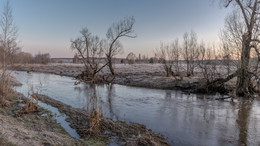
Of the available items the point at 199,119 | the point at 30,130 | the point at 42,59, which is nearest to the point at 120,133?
the point at 30,130

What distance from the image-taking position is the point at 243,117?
26.5 ft

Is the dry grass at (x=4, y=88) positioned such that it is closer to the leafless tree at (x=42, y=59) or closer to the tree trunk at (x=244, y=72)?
the tree trunk at (x=244, y=72)

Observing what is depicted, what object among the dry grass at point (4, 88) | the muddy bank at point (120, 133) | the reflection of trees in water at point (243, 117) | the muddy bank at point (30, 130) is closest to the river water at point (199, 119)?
the reflection of trees in water at point (243, 117)

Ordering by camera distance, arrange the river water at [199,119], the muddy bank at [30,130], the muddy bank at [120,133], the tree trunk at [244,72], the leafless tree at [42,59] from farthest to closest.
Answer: the leafless tree at [42,59]
the tree trunk at [244,72]
the river water at [199,119]
the muddy bank at [120,133]
the muddy bank at [30,130]

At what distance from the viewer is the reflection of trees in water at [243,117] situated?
599cm

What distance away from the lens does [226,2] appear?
1316 centimetres

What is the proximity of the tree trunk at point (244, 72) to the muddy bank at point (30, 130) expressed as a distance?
11.1m

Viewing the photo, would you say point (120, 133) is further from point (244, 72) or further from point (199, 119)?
point (244, 72)

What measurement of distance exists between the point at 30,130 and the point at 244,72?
12.7 metres

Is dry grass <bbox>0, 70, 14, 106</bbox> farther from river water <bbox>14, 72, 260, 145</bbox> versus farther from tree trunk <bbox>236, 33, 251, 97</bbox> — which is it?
tree trunk <bbox>236, 33, 251, 97</bbox>

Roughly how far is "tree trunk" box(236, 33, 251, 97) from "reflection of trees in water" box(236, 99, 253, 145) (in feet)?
3.80

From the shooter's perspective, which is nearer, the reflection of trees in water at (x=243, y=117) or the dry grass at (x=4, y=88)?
the reflection of trees in water at (x=243, y=117)

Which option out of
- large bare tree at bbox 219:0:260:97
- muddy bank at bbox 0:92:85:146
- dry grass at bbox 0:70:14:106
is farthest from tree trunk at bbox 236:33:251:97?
dry grass at bbox 0:70:14:106

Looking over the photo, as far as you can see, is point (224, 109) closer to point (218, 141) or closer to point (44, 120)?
point (218, 141)
